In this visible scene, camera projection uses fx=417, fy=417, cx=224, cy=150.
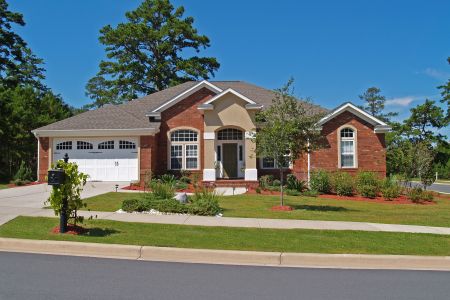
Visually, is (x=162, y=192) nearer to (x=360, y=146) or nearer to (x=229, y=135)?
(x=229, y=135)

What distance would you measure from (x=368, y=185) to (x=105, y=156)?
14.5 metres

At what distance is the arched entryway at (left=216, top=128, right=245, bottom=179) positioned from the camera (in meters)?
25.1

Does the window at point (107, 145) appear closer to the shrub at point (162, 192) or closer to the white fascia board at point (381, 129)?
the shrub at point (162, 192)

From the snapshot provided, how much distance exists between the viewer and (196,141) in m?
24.9

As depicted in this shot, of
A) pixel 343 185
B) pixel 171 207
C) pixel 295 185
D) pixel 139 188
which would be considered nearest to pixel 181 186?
pixel 139 188

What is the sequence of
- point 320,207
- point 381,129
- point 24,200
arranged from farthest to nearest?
point 381,129 → point 320,207 → point 24,200

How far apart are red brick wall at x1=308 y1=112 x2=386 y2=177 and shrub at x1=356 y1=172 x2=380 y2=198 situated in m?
3.04

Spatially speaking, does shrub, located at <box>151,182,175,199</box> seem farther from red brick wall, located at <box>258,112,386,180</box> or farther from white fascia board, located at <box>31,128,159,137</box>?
red brick wall, located at <box>258,112,386,180</box>

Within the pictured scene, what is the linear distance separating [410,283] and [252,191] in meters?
14.6

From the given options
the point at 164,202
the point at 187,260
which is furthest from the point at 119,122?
the point at 187,260

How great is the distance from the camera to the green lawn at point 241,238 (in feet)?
28.6

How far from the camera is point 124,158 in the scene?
23797 millimetres

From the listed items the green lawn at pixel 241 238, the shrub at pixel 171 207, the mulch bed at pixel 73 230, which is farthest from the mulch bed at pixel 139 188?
the mulch bed at pixel 73 230

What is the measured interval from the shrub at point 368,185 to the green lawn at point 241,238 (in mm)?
10402
